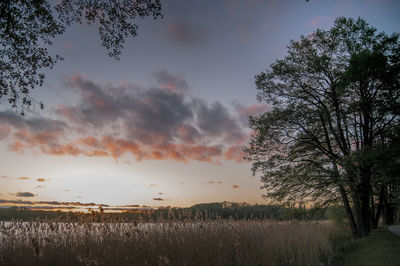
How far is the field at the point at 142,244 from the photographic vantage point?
812 centimetres

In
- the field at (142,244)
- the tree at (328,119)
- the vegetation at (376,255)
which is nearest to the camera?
the field at (142,244)

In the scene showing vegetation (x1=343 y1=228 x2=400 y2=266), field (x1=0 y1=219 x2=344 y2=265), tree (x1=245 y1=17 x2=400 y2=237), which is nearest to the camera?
field (x1=0 y1=219 x2=344 y2=265)

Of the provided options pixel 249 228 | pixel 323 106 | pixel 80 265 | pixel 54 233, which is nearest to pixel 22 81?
pixel 54 233

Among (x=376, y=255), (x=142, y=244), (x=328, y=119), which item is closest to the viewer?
(x=142, y=244)

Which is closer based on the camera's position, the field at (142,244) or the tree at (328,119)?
the field at (142,244)

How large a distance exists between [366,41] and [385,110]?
176 inches

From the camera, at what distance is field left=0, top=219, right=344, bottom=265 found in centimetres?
812

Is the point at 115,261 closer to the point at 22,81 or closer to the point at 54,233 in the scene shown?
the point at 54,233

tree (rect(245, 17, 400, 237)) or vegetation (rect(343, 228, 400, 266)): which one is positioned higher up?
tree (rect(245, 17, 400, 237))

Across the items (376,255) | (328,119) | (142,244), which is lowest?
(376,255)

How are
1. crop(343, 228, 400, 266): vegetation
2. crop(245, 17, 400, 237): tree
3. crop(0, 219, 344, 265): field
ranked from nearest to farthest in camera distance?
crop(0, 219, 344, 265): field, crop(343, 228, 400, 266): vegetation, crop(245, 17, 400, 237): tree

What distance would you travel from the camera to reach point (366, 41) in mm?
17562

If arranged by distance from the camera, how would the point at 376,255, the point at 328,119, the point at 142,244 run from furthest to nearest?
1. the point at 328,119
2. the point at 376,255
3. the point at 142,244

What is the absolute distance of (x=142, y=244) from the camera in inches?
355
